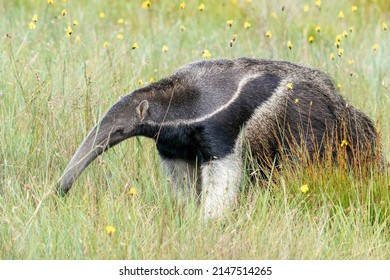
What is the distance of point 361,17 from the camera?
1202 cm

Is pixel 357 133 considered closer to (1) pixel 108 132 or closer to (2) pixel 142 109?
(2) pixel 142 109

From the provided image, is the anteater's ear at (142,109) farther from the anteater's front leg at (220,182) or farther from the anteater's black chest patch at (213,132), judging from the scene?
the anteater's front leg at (220,182)

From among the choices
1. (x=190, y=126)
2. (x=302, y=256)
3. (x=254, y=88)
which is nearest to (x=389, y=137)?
(x=254, y=88)

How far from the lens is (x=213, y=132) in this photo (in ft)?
22.9

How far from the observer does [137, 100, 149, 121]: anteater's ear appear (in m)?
6.83

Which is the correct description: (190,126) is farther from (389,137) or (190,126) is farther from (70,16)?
(70,16)

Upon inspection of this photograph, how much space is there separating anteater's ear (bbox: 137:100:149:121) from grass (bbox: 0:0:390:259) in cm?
45

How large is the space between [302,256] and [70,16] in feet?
18.8

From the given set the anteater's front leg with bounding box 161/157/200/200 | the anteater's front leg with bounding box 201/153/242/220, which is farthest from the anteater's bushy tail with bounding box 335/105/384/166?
the anteater's front leg with bounding box 161/157/200/200

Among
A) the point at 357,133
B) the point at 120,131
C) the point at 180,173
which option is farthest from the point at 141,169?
the point at 357,133

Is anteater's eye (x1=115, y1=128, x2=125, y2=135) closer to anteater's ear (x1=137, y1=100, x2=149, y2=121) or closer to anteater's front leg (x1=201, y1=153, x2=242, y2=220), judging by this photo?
anteater's ear (x1=137, y1=100, x2=149, y2=121)

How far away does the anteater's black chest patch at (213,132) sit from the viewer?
274 inches

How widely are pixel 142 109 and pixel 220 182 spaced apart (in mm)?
785

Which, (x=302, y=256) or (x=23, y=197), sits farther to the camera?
(x=23, y=197)
